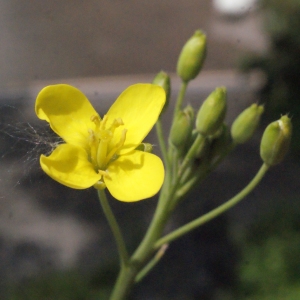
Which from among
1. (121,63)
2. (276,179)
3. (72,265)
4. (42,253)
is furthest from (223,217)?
(121,63)

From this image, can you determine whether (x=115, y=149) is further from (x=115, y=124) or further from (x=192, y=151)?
(x=192, y=151)

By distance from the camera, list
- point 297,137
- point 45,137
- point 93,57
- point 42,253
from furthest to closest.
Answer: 1. point 93,57
2. point 297,137
3. point 42,253
4. point 45,137

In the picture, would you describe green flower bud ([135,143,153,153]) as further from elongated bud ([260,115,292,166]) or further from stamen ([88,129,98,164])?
elongated bud ([260,115,292,166])

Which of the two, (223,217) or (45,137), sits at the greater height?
(45,137)

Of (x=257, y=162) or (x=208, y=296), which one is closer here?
(x=208, y=296)

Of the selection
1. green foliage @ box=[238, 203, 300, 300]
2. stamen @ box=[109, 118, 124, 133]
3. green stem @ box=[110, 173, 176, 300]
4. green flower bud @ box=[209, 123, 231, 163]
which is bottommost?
green foliage @ box=[238, 203, 300, 300]

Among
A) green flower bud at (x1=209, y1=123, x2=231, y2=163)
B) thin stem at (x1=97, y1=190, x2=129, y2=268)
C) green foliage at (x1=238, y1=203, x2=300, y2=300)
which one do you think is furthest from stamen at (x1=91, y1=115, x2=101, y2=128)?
green foliage at (x1=238, y1=203, x2=300, y2=300)

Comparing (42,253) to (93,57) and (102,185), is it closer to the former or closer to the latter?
(102,185)
